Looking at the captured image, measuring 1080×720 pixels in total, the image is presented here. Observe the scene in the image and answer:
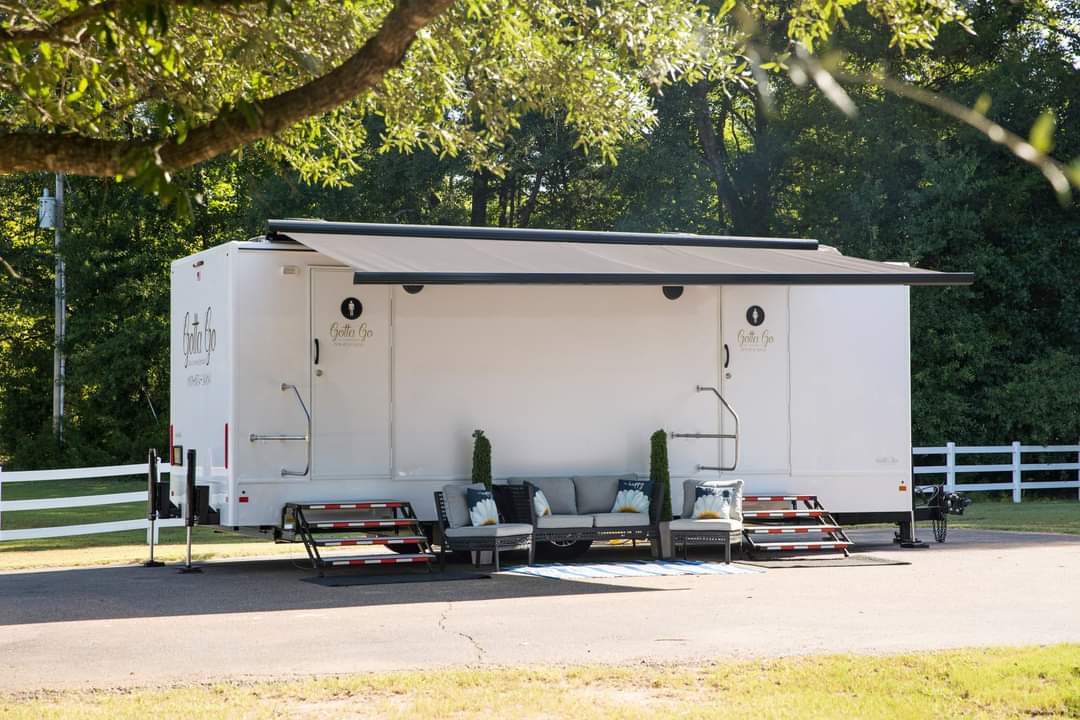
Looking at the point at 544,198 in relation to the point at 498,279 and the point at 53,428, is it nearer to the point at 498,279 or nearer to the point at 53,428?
the point at 53,428

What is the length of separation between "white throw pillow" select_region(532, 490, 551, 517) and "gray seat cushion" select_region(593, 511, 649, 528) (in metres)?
0.45

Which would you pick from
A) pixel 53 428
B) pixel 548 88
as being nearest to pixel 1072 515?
pixel 548 88

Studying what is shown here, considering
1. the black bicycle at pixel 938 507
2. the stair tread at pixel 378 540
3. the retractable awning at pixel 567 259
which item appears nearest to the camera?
the retractable awning at pixel 567 259

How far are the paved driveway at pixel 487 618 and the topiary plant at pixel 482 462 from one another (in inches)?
40.9

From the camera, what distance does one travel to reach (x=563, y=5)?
12.4 m

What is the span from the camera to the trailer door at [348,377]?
12.4 m

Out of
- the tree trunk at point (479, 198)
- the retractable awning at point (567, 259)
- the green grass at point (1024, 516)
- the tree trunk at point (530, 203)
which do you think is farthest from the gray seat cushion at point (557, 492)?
the tree trunk at point (530, 203)

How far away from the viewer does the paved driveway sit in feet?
24.8

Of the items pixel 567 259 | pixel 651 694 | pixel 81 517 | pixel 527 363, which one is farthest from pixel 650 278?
pixel 81 517

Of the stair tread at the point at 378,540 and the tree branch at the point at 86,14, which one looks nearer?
the tree branch at the point at 86,14

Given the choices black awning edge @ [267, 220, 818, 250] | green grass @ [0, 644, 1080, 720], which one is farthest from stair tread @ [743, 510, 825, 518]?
green grass @ [0, 644, 1080, 720]

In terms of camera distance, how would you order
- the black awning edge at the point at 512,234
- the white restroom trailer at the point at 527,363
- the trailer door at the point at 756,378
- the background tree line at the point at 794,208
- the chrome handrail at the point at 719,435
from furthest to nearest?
1. the background tree line at the point at 794,208
2. the trailer door at the point at 756,378
3. the chrome handrail at the point at 719,435
4. the black awning edge at the point at 512,234
5. the white restroom trailer at the point at 527,363

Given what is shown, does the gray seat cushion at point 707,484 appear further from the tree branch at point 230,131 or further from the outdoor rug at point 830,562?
the tree branch at point 230,131

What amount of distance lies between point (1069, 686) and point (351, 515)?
740 centimetres
